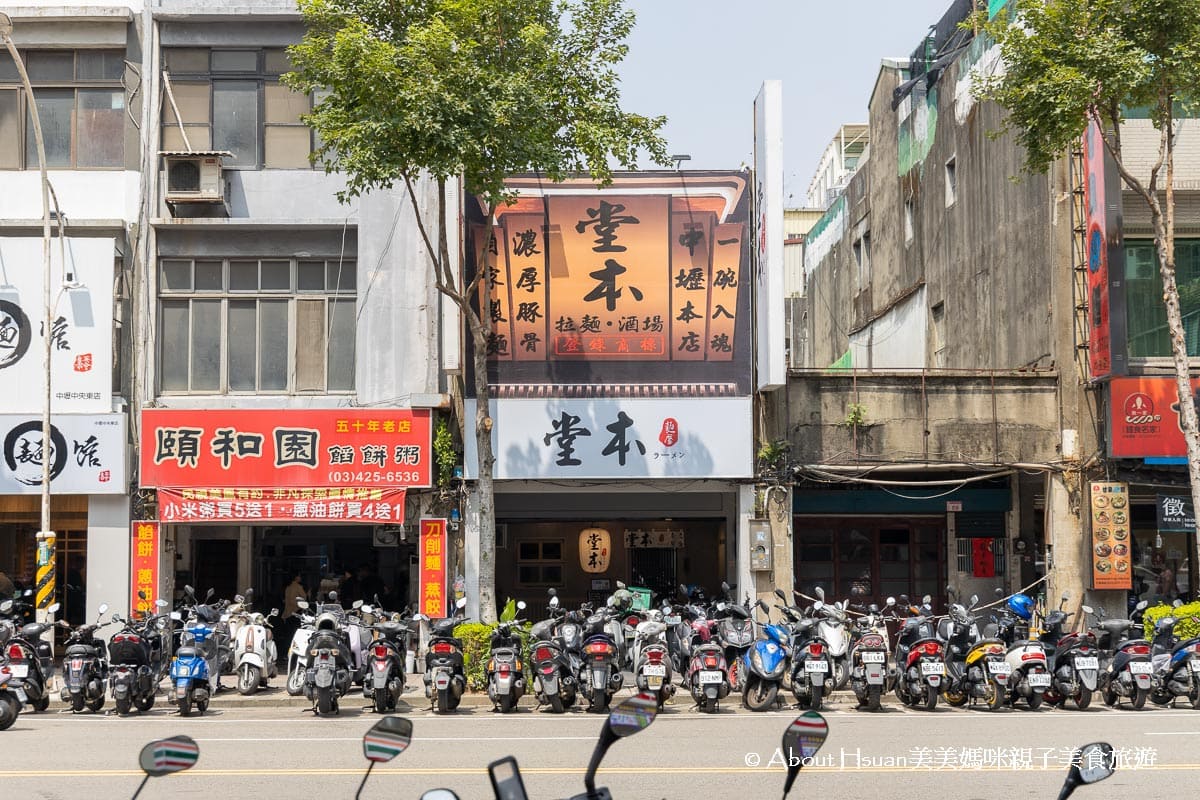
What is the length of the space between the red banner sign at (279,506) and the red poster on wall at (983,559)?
9.62 meters

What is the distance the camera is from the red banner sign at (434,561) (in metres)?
19.6

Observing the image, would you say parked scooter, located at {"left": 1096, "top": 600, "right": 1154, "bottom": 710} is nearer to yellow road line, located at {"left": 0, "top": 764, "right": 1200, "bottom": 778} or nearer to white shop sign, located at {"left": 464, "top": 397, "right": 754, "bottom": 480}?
yellow road line, located at {"left": 0, "top": 764, "right": 1200, "bottom": 778}

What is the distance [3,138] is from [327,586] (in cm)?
869

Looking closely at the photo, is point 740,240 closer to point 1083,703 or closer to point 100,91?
point 1083,703

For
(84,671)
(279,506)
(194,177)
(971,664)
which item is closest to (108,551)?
(279,506)

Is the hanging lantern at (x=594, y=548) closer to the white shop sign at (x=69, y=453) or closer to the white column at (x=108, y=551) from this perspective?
the white column at (x=108, y=551)

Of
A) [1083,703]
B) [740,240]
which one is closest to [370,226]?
[740,240]

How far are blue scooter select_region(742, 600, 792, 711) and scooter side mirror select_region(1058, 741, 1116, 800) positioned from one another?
10.2m

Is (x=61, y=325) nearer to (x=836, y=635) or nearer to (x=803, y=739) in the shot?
(x=836, y=635)

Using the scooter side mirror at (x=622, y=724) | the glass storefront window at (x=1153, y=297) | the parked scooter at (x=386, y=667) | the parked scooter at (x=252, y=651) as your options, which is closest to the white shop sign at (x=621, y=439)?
the parked scooter at (x=252, y=651)

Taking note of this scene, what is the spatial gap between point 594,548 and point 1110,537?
27.8ft

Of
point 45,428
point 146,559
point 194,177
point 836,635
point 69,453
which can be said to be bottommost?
point 836,635

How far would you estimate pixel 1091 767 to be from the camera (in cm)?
427

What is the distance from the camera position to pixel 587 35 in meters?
17.4
